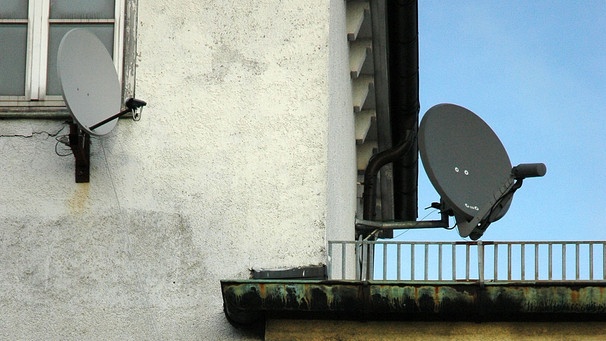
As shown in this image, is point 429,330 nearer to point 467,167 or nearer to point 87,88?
point 467,167

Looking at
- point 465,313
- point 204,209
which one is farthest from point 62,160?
point 465,313

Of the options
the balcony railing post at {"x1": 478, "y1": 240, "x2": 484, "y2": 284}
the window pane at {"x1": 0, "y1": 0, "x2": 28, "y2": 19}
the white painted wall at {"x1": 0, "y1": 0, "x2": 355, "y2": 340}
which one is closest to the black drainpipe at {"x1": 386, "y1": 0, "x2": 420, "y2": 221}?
the white painted wall at {"x1": 0, "y1": 0, "x2": 355, "y2": 340}

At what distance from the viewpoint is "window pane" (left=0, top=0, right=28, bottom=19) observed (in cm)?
1609

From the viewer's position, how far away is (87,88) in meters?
14.9

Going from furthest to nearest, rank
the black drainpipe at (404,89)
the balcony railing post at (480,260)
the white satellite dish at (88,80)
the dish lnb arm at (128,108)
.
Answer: the black drainpipe at (404,89) < the dish lnb arm at (128,108) < the white satellite dish at (88,80) < the balcony railing post at (480,260)

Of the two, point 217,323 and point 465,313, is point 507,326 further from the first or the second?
point 217,323

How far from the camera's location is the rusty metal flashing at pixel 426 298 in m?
14.0

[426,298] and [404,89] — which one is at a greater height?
[404,89]

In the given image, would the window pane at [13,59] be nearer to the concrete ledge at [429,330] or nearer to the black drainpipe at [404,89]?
the concrete ledge at [429,330]

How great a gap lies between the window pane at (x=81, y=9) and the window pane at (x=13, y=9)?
29 centimetres

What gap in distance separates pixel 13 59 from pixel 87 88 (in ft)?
4.86

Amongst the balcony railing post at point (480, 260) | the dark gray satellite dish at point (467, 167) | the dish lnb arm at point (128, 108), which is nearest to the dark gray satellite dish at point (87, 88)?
the dish lnb arm at point (128, 108)

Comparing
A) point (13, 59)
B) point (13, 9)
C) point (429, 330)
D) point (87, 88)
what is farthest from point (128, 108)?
point (429, 330)

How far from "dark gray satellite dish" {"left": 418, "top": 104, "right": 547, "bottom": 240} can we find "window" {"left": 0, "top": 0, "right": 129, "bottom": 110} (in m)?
3.37
